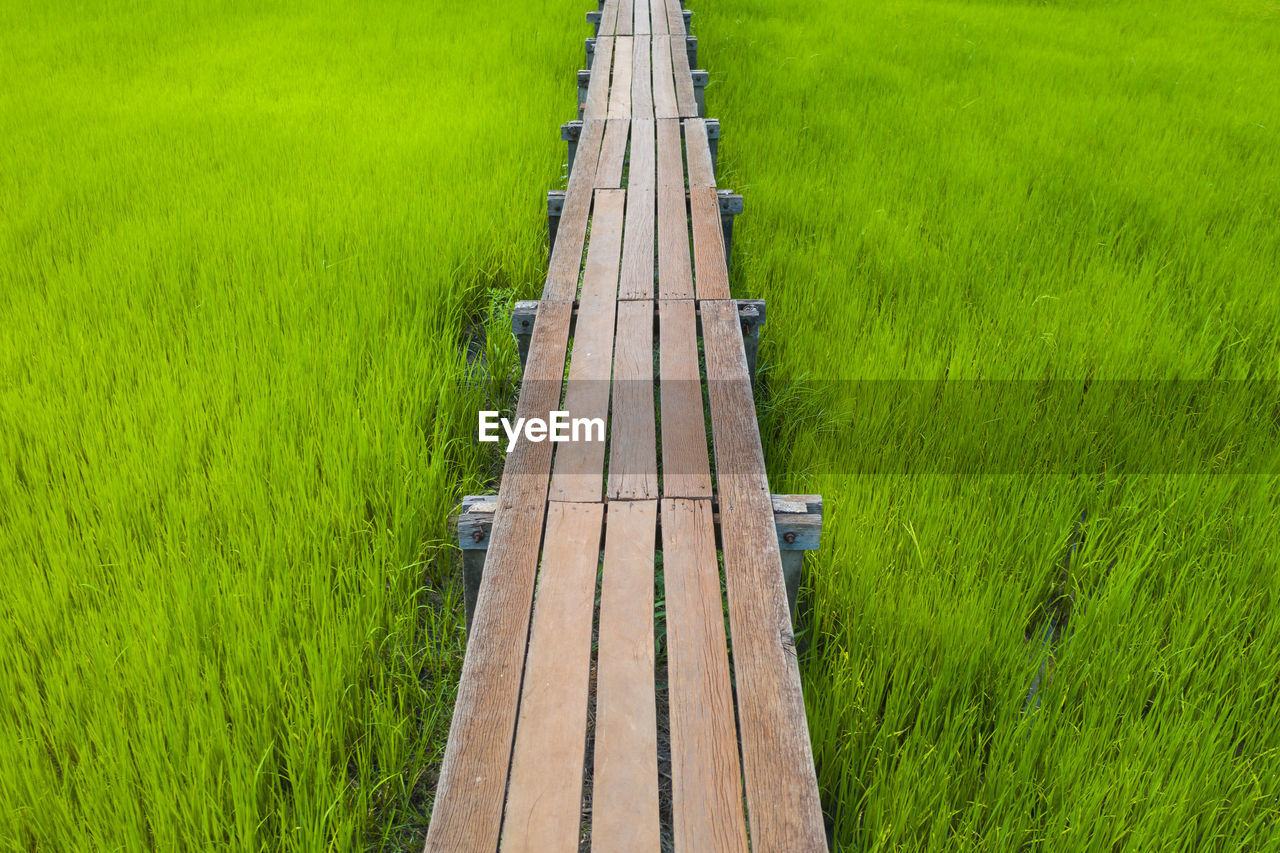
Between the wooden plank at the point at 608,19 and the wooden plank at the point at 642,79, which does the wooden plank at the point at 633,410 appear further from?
the wooden plank at the point at 608,19

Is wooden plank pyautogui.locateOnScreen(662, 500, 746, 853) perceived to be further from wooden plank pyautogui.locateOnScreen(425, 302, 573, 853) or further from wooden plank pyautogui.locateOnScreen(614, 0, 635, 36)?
wooden plank pyautogui.locateOnScreen(614, 0, 635, 36)

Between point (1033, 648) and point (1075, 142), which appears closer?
point (1033, 648)

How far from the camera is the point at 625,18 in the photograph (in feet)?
18.7

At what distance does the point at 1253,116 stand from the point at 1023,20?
2.70 m

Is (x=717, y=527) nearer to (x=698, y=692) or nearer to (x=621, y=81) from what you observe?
(x=698, y=692)

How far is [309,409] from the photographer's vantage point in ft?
7.31

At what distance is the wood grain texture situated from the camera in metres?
1.06

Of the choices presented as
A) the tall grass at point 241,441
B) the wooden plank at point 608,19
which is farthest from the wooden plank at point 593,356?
the wooden plank at point 608,19

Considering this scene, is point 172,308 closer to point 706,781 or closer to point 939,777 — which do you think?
point 706,781

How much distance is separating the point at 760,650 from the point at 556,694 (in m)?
0.33

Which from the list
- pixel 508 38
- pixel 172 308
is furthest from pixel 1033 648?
pixel 508 38

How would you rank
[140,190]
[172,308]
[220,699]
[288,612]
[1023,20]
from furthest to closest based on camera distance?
[1023,20], [140,190], [172,308], [288,612], [220,699]

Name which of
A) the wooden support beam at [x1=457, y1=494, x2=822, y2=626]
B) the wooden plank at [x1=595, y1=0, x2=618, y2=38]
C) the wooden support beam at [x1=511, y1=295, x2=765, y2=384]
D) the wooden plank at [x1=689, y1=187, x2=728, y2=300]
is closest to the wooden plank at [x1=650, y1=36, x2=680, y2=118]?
the wooden plank at [x1=595, y1=0, x2=618, y2=38]

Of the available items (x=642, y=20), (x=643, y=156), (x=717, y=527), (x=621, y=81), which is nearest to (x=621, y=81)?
(x=621, y=81)
